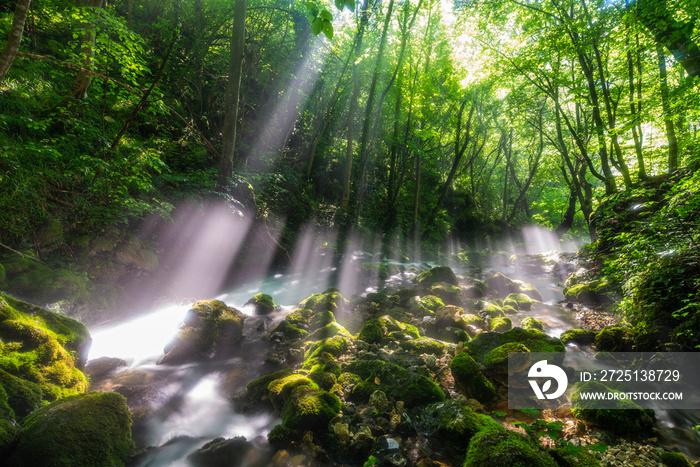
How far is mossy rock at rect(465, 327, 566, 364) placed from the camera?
4.71m

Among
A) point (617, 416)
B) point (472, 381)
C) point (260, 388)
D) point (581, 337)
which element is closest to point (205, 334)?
point (260, 388)

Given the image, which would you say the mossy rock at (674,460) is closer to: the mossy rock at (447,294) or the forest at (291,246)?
the forest at (291,246)

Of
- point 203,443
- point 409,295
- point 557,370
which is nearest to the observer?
point 203,443

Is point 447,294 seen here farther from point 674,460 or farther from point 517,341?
point 674,460

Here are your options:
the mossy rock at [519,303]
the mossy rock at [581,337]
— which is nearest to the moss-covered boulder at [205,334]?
the mossy rock at [581,337]

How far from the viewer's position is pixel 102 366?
4613 millimetres

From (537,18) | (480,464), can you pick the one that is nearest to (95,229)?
(480,464)

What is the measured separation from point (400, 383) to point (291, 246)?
34.2ft

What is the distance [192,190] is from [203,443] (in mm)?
7337

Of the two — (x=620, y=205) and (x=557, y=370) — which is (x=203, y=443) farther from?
(x=620, y=205)

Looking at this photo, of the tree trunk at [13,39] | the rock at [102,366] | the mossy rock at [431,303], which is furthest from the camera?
the mossy rock at [431,303]

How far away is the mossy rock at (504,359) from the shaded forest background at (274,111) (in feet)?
11.2

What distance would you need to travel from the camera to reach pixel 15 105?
559 centimetres

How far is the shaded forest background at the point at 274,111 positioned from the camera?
19.0ft
